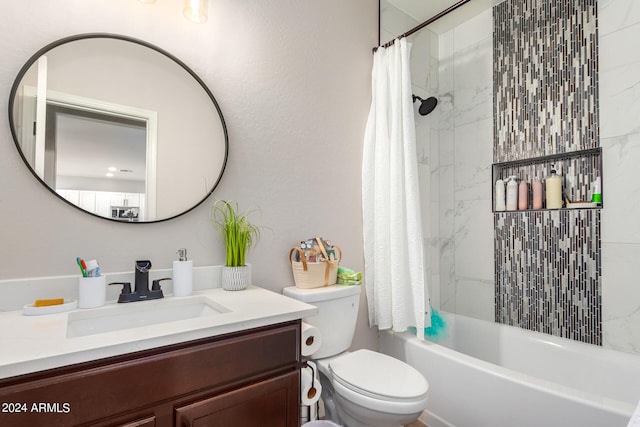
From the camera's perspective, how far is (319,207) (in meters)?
→ 1.88

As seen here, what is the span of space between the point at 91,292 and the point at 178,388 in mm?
519

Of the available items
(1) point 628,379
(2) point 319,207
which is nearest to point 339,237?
(2) point 319,207

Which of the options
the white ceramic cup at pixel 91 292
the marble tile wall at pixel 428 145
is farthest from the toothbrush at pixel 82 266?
the marble tile wall at pixel 428 145

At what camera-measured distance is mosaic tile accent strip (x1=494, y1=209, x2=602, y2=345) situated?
5.90 ft

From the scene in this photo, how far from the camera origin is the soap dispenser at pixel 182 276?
1.29m

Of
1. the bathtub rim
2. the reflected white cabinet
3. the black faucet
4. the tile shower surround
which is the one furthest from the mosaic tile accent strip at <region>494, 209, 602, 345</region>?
the reflected white cabinet

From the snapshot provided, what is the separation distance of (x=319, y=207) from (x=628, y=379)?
1771 millimetres

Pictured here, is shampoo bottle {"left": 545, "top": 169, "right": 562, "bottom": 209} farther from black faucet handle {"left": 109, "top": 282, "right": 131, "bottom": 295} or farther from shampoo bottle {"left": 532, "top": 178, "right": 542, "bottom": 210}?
black faucet handle {"left": 109, "top": 282, "right": 131, "bottom": 295}

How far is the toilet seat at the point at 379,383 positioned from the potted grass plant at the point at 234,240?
2.04ft

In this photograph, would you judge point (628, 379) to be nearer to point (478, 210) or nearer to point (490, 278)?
point (490, 278)

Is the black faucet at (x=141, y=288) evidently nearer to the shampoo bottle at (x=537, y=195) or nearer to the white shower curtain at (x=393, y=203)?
the white shower curtain at (x=393, y=203)

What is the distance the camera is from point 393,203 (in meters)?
1.88

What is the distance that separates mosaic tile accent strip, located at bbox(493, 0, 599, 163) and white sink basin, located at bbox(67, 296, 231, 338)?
2.14 m

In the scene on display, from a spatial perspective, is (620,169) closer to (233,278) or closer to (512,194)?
(512,194)
